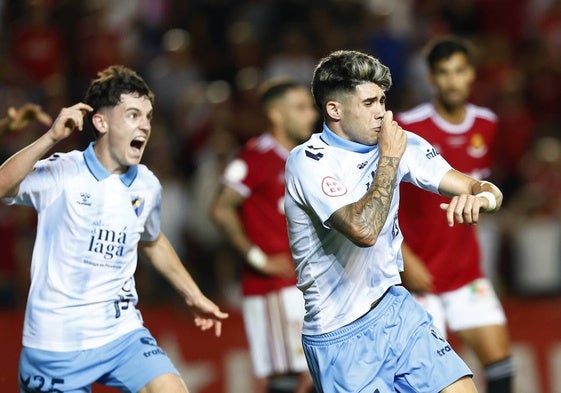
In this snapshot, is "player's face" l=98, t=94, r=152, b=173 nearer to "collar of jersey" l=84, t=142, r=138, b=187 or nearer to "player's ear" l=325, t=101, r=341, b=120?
"collar of jersey" l=84, t=142, r=138, b=187

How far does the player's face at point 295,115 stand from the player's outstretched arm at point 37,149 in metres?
3.11

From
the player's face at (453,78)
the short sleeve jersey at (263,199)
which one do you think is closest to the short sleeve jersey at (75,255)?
the short sleeve jersey at (263,199)

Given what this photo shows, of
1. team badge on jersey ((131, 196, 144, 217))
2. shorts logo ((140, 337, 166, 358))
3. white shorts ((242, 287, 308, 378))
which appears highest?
team badge on jersey ((131, 196, 144, 217))

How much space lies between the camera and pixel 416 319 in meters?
5.90

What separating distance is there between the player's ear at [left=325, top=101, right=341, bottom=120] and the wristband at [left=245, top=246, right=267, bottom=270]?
295 cm

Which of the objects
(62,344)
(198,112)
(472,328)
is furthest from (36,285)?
(198,112)

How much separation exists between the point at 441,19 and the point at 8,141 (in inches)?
225

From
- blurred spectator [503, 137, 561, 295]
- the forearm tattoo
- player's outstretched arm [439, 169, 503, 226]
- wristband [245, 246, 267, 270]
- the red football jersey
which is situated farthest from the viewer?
blurred spectator [503, 137, 561, 295]

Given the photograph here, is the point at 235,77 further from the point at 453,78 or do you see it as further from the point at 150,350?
the point at 150,350

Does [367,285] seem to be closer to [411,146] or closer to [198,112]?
[411,146]

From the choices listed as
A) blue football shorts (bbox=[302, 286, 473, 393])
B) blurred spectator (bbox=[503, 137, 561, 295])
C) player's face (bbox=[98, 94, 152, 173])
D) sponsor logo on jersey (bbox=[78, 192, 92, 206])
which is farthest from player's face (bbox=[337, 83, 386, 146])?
blurred spectator (bbox=[503, 137, 561, 295])

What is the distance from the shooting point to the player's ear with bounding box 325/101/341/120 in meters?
5.93

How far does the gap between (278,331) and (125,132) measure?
2966 mm

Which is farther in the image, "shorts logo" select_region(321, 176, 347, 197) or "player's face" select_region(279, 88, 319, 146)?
"player's face" select_region(279, 88, 319, 146)
